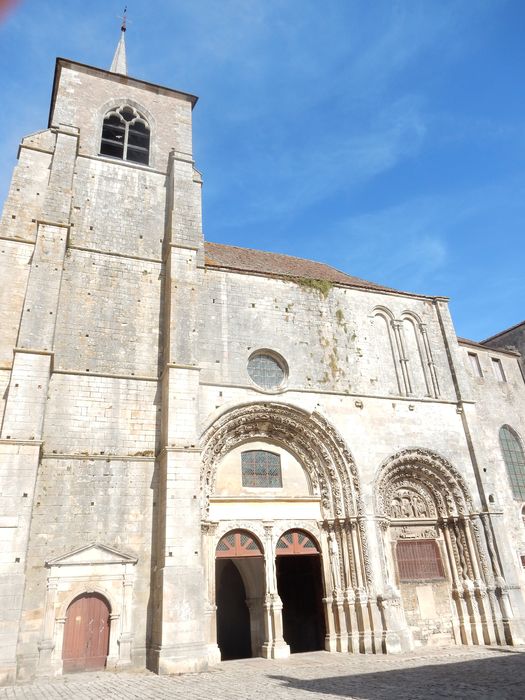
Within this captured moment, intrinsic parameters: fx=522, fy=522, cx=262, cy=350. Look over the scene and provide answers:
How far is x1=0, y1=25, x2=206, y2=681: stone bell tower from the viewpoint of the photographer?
9.87 metres

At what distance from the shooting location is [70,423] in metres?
11.3

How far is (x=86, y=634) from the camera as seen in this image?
1002 centimetres

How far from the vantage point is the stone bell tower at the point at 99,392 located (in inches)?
388

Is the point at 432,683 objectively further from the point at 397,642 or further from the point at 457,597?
the point at 457,597

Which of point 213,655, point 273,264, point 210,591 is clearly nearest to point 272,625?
point 213,655

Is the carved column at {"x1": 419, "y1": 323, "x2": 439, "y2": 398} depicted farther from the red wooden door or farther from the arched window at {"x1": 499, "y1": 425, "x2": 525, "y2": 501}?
the red wooden door

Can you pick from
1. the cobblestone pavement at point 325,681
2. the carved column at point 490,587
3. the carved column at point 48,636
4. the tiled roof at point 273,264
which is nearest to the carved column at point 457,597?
the carved column at point 490,587

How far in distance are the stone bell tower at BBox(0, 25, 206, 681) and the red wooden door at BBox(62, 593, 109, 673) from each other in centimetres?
16

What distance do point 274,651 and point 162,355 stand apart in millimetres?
→ 7184

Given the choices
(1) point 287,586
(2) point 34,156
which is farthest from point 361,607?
(2) point 34,156

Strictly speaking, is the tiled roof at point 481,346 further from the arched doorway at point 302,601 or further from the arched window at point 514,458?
the arched doorway at point 302,601

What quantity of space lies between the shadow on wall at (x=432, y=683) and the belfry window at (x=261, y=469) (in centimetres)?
439

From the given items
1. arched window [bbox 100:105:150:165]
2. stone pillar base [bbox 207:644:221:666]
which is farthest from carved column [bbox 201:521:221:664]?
arched window [bbox 100:105:150:165]

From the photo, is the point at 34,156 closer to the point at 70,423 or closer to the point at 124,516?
the point at 70,423
